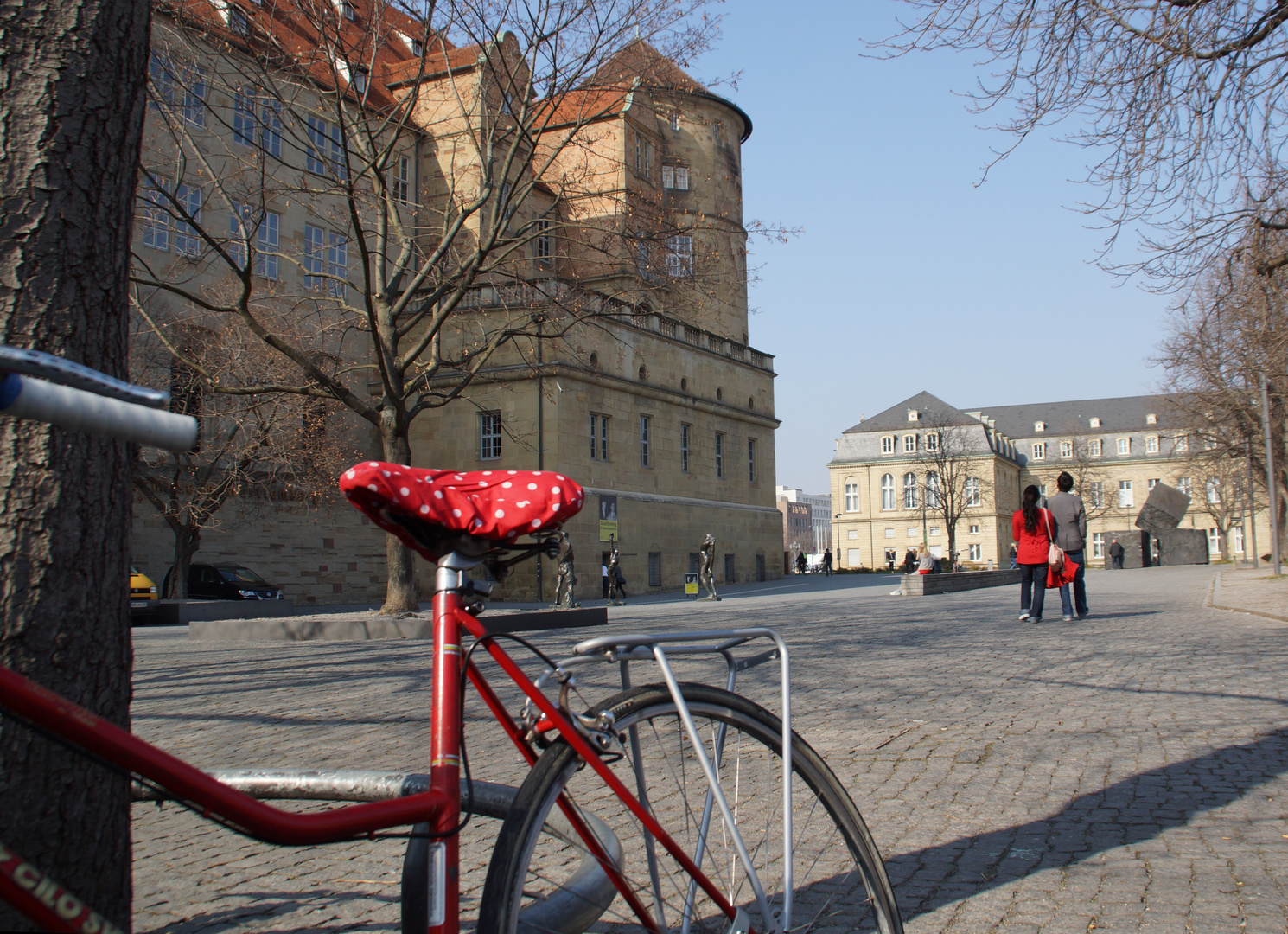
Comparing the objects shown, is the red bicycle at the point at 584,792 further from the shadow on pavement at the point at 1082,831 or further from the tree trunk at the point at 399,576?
the tree trunk at the point at 399,576

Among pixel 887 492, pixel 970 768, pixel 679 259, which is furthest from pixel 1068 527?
pixel 887 492

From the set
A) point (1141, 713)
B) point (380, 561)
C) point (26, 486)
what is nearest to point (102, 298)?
point (26, 486)

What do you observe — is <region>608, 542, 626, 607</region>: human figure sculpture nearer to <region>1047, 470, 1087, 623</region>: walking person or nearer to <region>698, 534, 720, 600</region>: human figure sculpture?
<region>698, 534, 720, 600</region>: human figure sculpture

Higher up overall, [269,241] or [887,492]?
[269,241]

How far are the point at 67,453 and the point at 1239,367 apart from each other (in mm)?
32372

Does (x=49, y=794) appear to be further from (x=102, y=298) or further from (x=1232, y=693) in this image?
(x=1232, y=693)

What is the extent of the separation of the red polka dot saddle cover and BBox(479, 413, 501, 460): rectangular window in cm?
3425

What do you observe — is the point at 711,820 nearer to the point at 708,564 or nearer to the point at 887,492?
the point at 708,564

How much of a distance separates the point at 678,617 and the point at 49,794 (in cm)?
1971

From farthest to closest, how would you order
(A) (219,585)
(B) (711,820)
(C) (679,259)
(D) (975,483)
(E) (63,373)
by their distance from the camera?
(D) (975,483) < (A) (219,585) < (C) (679,259) < (B) (711,820) < (E) (63,373)

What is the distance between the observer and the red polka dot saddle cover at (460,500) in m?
2.04

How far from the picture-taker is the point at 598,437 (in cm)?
3734

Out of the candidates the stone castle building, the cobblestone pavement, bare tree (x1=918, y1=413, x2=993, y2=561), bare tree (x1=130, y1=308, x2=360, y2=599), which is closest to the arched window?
the stone castle building

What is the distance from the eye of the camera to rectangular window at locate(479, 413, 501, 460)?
3625cm
